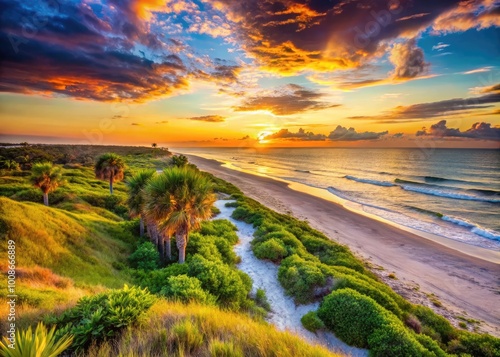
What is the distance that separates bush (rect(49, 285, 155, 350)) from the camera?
555cm

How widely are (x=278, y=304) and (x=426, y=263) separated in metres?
15.4

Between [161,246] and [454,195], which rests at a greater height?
[161,246]

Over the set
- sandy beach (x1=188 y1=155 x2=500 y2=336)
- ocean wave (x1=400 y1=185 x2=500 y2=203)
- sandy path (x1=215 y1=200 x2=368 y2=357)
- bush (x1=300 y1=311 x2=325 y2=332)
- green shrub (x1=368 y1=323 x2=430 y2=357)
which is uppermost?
green shrub (x1=368 y1=323 x2=430 y2=357)

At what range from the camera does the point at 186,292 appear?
10.3 meters

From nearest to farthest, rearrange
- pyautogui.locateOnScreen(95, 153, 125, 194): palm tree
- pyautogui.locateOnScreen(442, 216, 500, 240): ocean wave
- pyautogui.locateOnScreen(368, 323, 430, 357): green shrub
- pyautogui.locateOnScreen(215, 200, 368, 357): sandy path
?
pyautogui.locateOnScreen(368, 323, 430, 357): green shrub, pyautogui.locateOnScreen(215, 200, 368, 357): sandy path, pyautogui.locateOnScreen(442, 216, 500, 240): ocean wave, pyautogui.locateOnScreen(95, 153, 125, 194): palm tree

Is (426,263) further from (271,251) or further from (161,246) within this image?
(161,246)

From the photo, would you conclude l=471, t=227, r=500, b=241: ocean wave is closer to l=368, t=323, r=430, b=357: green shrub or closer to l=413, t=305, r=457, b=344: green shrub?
l=413, t=305, r=457, b=344: green shrub

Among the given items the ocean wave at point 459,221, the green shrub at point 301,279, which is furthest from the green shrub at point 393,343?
the ocean wave at point 459,221

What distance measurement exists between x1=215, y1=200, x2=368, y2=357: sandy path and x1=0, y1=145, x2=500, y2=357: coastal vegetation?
404mm

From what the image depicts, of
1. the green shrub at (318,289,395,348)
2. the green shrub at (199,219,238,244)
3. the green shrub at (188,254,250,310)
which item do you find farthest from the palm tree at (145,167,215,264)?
the green shrub at (318,289,395,348)

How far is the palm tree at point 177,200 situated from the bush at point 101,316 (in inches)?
274

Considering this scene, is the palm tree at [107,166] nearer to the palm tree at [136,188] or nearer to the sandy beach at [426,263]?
the palm tree at [136,188]

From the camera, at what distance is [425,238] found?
1056 inches

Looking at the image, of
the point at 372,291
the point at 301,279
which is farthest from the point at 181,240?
the point at 372,291
